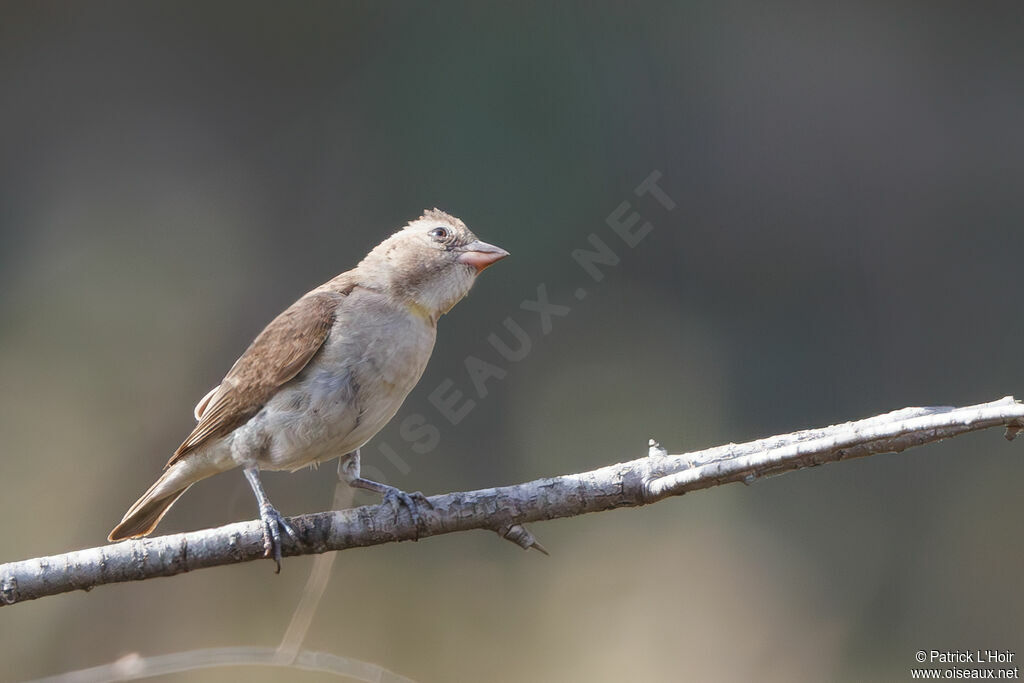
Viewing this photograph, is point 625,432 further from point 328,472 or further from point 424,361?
point 424,361

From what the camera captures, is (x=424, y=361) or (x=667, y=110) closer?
(x=424, y=361)

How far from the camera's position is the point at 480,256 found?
3.82 metres

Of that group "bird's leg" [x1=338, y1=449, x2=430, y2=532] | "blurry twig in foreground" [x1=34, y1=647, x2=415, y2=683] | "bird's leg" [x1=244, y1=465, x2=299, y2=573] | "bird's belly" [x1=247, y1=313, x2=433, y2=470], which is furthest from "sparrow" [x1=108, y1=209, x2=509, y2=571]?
"blurry twig in foreground" [x1=34, y1=647, x2=415, y2=683]

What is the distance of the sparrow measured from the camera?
364cm

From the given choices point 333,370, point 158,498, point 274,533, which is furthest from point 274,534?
point 158,498

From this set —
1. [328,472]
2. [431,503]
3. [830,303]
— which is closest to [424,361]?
[431,503]

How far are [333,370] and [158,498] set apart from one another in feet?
3.00

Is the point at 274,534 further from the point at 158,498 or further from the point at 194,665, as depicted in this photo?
the point at 158,498

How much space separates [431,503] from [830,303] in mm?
5860

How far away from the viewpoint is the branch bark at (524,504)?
2758 millimetres

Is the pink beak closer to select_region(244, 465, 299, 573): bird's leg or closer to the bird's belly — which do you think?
the bird's belly

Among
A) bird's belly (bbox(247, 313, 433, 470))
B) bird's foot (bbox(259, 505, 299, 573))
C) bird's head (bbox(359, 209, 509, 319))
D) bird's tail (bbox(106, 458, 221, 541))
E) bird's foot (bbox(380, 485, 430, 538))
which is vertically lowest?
bird's foot (bbox(259, 505, 299, 573))

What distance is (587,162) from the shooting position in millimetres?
8359

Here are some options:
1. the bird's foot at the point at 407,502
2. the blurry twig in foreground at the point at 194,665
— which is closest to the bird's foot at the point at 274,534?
the bird's foot at the point at 407,502
